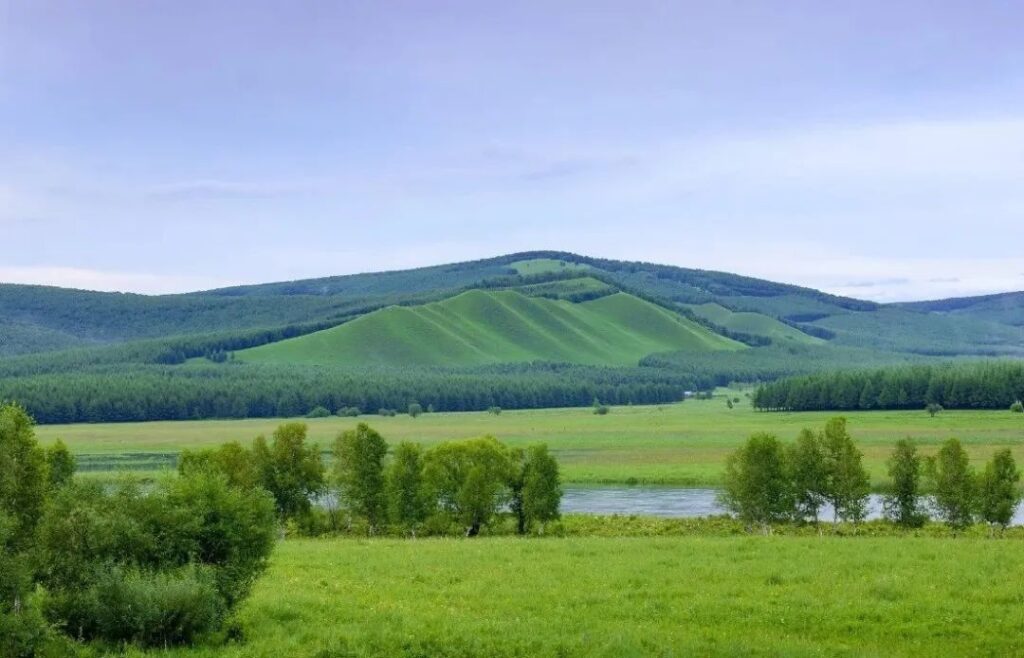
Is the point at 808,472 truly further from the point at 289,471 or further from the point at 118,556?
the point at 118,556

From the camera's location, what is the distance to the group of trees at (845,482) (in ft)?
187

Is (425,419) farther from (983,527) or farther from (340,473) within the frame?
(983,527)

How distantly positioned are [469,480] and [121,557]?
3517cm

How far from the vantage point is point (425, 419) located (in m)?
179

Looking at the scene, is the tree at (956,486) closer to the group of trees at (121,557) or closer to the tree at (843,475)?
the tree at (843,475)

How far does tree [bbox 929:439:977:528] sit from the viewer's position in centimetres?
5709

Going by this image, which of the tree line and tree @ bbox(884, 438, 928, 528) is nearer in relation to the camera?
the tree line

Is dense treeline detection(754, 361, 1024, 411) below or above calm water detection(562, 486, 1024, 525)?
above

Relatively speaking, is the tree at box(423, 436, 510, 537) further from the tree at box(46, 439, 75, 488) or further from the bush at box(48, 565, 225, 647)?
the bush at box(48, 565, 225, 647)

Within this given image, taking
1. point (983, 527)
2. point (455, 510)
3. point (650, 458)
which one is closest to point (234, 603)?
point (455, 510)

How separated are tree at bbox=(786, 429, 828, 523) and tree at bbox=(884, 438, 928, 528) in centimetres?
384

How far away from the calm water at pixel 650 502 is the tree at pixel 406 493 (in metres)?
13.1

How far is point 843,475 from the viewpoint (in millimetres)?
58656

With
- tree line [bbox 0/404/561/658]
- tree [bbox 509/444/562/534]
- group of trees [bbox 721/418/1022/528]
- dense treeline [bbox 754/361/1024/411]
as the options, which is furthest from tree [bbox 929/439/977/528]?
dense treeline [bbox 754/361/1024/411]
